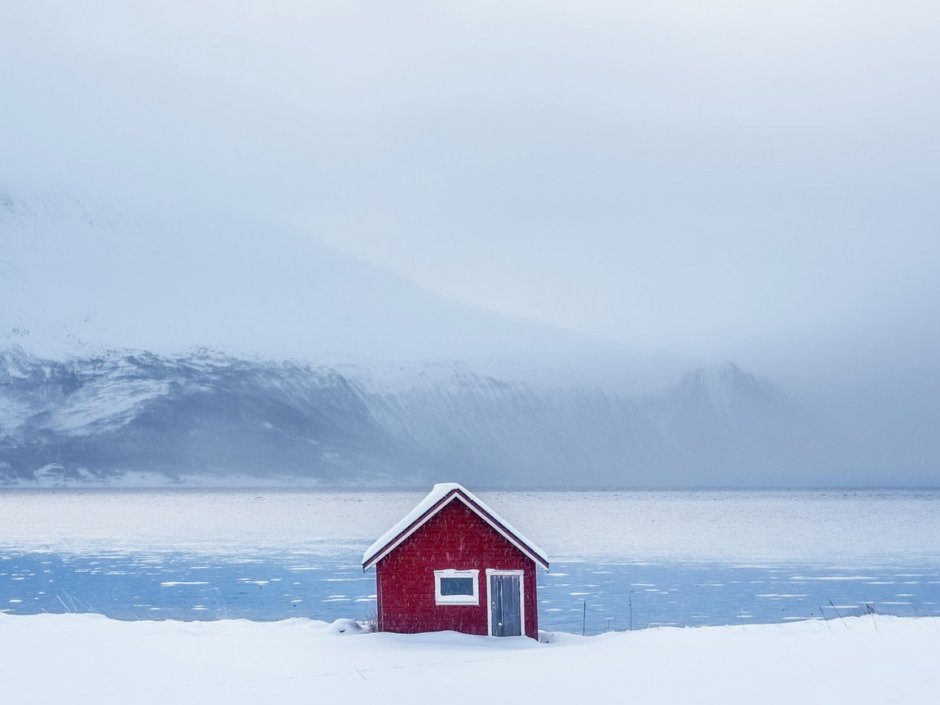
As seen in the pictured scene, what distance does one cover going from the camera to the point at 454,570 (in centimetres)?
3453

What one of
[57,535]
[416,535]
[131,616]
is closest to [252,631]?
[416,535]

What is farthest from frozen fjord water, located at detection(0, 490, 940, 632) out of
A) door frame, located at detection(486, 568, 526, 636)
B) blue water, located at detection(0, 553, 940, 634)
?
door frame, located at detection(486, 568, 526, 636)

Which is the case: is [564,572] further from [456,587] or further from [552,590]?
[456,587]

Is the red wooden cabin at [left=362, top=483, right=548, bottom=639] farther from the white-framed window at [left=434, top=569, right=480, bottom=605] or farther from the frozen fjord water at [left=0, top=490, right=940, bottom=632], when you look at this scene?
the frozen fjord water at [left=0, top=490, right=940, bottom=632]

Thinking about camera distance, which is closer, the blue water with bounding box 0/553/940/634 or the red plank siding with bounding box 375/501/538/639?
the red plank siding with bounding box 375/501/538/639

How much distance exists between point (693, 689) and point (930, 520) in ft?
535

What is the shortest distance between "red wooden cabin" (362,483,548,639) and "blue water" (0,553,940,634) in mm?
14985

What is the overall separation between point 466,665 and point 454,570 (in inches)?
240

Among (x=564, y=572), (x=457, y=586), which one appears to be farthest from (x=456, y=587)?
(x=564, y=572)

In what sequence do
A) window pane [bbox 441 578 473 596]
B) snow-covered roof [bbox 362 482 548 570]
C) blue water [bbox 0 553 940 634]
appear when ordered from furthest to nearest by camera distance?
blue water [bbox 0 553 940 634], window pane [bbox 441 578 473 596], snow-covered roof [bbox 362 482 548 570]

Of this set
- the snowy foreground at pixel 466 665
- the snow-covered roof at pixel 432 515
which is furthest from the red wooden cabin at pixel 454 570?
the snowy foreground at pixel 466 665

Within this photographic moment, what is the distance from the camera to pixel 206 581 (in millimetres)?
72312

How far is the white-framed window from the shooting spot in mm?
34500

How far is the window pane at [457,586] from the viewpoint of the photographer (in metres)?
34.6
